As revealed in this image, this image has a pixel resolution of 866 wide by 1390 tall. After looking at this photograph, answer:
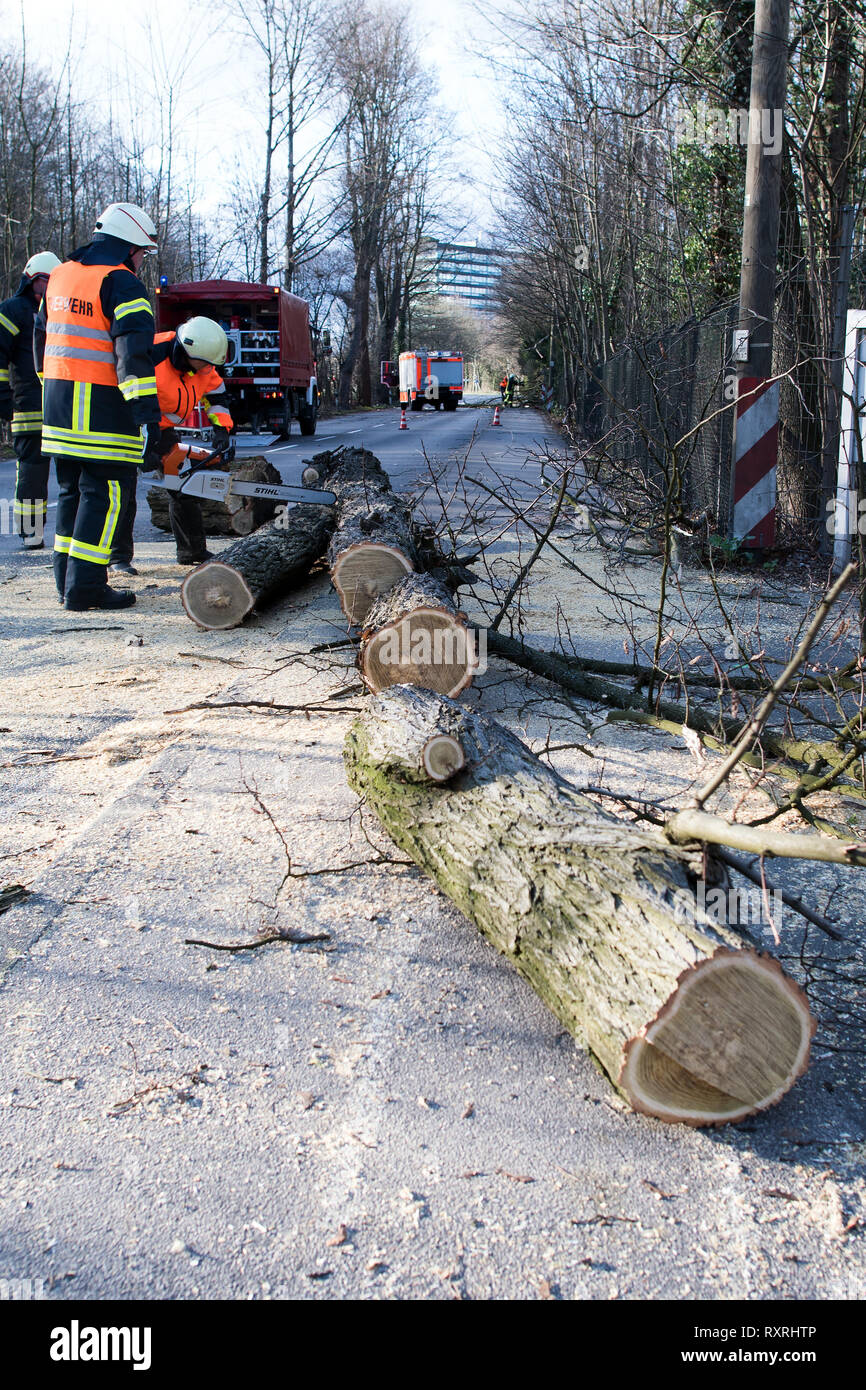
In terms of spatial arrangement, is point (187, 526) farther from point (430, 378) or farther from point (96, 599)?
point (430, 378)

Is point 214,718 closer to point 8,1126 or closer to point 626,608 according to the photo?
point 8,1126

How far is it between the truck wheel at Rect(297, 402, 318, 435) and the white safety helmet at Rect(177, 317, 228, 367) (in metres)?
17.9

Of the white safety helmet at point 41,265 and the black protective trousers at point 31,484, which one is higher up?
the white safety helmet at point 41,265

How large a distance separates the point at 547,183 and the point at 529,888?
25.2 m

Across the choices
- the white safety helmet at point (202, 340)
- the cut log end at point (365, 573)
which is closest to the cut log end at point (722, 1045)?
the cut log end at point (365, 573)

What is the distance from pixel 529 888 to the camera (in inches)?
101

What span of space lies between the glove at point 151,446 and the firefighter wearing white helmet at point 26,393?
5.92 ft

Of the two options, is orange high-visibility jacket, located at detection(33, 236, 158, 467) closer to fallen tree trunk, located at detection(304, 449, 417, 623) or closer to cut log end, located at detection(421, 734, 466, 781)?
fallen tree trunk, located at detection(304, 449, 417, 623)

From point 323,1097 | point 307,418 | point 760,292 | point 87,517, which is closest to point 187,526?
point 87,517

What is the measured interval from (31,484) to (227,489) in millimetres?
2465

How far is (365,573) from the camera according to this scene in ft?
18.6
